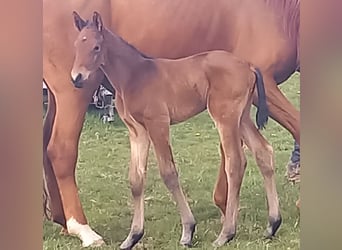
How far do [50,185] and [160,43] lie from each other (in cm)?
44

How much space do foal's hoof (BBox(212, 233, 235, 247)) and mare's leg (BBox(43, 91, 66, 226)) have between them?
37 cm

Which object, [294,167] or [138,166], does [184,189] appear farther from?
[294,167]

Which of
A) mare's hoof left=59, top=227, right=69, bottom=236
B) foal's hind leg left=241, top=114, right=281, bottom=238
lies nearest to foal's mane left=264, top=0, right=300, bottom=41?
foal's hind leg left=241, top=114, right=281, bottom=238

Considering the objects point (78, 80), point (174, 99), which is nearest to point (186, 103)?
point (174, 99)

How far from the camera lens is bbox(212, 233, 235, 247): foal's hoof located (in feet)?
4.83

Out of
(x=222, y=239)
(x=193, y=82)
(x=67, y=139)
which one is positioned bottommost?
(x=222, y=239)

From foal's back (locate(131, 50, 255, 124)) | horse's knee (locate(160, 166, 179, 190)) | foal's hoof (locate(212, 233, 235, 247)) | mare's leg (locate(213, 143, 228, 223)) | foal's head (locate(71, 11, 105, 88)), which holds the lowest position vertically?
foal's hoof (locate(212, 233, 235, 247))

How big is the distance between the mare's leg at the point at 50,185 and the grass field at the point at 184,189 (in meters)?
0.03

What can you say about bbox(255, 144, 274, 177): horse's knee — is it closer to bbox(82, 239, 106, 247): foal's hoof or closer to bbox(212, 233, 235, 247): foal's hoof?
bbox(212, 233, 235, 247): foal's hoof

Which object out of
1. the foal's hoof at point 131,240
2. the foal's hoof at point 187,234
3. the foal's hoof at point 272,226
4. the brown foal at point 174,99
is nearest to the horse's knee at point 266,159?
the brown foal at point 174,99

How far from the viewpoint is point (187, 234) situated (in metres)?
1.47

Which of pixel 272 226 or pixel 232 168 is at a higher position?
pixel 232 168

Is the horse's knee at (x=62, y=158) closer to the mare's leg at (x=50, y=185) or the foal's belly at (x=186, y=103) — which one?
the mare's leg at (x=50, y=185)
